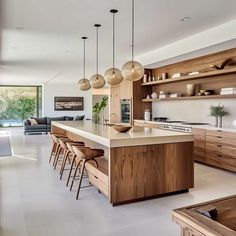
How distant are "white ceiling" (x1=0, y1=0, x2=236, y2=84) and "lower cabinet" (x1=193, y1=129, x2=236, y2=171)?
2066 millimetres

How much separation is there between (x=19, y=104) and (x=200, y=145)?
1167cm

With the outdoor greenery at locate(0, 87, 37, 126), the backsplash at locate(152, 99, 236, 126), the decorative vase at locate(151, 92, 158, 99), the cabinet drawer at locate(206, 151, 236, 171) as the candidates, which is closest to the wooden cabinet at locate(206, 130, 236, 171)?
the cabinet drawer at locate(206, 151, 236, 171)

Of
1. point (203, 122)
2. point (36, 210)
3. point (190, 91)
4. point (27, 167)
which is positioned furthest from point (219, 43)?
point (27, 167)

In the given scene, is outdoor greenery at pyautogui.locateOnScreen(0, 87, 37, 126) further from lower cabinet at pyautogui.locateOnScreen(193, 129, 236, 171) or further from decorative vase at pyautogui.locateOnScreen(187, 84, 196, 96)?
lower cabinet at pyautogui.locateOnScreen(193, 129, 236, 171)

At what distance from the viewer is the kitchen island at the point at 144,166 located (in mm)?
3244

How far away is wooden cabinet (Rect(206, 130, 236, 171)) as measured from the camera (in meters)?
4.82

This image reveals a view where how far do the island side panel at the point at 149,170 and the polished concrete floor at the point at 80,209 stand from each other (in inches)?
5.3

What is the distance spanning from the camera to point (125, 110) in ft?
Answer: 28.7

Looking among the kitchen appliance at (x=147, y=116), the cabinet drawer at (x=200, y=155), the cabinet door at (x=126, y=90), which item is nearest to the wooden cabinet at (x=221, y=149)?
the cabinet drawer at (x=200, y=155)

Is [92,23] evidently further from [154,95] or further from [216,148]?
[154,95]

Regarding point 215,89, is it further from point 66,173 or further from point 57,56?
point 57,56

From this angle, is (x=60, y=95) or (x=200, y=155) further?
(x=60, y=95)

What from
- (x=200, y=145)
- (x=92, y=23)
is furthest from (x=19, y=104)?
(x=200, y=145)

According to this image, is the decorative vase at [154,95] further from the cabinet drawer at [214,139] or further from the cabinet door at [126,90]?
the cabinet drawer at [214,139]
